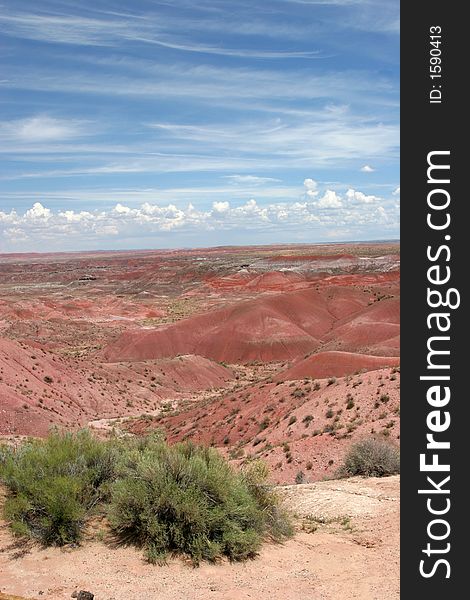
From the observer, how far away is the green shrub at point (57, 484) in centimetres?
753

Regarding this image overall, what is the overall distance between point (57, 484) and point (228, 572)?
2.72 meters

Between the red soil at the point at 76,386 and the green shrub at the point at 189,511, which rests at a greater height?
the green shrub at the point at 189,511

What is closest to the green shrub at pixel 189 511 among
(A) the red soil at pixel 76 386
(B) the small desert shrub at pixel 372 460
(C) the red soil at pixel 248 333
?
(B) the small desert shrub at pixel 372 460

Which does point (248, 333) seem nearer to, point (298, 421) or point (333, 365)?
point (333, 365)

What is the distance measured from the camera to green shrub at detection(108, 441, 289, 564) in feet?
24.5

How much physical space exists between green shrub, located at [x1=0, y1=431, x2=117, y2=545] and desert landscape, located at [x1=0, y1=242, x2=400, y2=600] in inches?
11.9

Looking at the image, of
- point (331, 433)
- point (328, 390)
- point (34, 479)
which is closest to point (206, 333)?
point (328, 390)

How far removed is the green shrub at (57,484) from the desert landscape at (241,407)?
30 cm

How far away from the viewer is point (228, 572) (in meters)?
7.12

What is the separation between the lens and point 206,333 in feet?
209

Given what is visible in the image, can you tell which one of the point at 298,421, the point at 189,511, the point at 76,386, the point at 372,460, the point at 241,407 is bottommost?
the point at 76,386

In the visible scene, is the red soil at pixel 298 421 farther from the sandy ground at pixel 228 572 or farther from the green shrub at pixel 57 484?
the green shrub at pixel 57 484

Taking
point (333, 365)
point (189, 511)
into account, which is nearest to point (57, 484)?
point (189, 511)

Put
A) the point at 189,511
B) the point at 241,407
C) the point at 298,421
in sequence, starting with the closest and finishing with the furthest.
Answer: the point at 189,511 < the point at 298,421 < the point at 241,407
